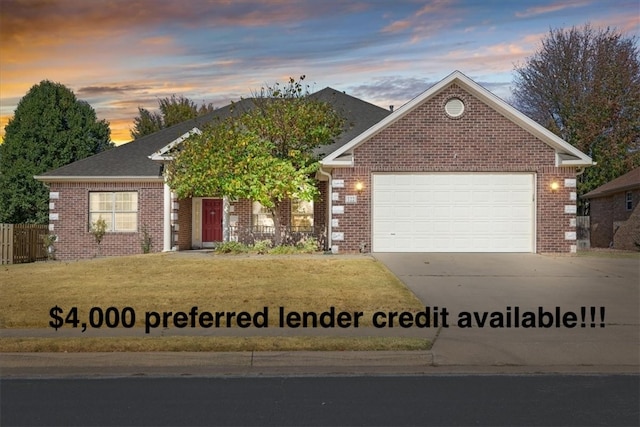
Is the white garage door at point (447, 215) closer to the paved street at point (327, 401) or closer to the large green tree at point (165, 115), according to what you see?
the paved street at point (327, 401)

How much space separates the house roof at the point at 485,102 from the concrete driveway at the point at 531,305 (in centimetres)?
321

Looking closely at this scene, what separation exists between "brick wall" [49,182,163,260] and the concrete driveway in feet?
33.5

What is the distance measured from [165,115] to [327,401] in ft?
162

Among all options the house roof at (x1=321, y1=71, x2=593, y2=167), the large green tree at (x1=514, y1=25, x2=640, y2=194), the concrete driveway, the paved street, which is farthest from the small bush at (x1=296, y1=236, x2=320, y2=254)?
the large green tree at (x1=514, y1=25, x2=640, y2=194)

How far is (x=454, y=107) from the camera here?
2264cm

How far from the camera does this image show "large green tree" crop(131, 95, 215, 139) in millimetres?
53656

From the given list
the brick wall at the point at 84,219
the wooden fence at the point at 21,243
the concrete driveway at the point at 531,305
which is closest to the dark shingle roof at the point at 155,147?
the brick wall at the point at 84,219

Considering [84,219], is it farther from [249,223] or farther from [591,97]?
[591,97]

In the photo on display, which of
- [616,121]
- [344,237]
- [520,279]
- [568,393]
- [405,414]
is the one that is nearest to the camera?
[405,414]

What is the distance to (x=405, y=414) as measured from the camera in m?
7.04

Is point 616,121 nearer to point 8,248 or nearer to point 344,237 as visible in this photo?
point 344,237

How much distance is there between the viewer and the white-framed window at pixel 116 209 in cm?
2753

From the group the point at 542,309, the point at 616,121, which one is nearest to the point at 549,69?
the point at 616,121

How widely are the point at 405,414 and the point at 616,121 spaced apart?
42.1m
